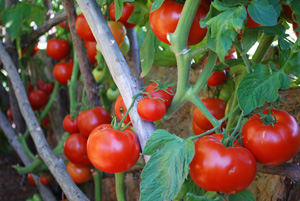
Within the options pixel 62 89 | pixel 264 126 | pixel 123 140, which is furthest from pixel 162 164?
pixel 62 89

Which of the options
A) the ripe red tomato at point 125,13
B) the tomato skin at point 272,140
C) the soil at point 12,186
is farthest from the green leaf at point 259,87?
the soil at point 12,186

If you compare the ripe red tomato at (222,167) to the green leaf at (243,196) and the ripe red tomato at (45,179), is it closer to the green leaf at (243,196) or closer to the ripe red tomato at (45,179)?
the green leaf at (243,196)

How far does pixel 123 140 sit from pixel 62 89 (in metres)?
1.30

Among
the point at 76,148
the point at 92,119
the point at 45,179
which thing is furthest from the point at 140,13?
the point at 45,179

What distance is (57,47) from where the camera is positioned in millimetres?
1437

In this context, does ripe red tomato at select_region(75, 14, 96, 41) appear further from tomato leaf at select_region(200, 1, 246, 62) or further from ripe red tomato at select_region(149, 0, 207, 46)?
tomato leaf at select_region(200, 1, 246, 62)

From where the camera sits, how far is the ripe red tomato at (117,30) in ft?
2.76

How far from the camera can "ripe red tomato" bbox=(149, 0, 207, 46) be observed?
0.57 metres

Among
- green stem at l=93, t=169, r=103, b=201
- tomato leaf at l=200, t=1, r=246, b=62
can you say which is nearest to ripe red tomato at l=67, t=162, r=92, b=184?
green stem at l=93, t=169, r=103, b=201

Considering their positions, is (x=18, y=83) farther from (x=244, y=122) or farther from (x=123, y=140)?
(x=244, y=122)

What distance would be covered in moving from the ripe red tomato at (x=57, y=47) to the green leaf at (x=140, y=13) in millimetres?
805

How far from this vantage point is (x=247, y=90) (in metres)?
0.55

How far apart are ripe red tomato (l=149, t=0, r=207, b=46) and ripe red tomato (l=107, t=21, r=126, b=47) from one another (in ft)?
0.88

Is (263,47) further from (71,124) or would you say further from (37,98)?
(37,98)
